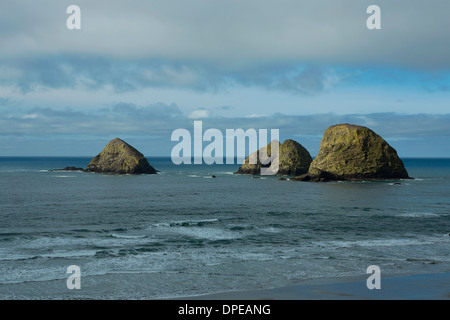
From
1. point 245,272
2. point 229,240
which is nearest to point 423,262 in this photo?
point 245,272

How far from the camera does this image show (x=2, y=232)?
2845 cm

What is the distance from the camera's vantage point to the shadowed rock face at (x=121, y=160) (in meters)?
124

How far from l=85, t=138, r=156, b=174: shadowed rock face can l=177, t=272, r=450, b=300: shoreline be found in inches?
4446

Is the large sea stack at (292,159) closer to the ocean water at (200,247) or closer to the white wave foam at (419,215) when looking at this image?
the ocean water at (200,247)

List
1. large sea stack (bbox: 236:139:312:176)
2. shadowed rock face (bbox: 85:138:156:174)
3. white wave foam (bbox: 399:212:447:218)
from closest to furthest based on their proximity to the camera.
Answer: white wave foam (bbox: 399:212:447:218), large sea stack (bbox: 236:139:312:176), shadowed rock face (bbox: 85:138:156:174)

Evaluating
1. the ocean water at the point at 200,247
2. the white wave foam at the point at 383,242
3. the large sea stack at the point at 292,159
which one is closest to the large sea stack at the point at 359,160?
the large sea stack at the point at 292,159

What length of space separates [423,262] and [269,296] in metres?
10.4

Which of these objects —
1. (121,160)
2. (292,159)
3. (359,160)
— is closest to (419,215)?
(359,160)

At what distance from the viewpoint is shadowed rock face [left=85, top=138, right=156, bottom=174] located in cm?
12419

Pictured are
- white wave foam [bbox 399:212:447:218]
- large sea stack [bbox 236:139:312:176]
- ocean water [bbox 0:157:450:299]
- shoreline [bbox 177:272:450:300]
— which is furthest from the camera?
large sea stack [bbox 236:139:312:176]

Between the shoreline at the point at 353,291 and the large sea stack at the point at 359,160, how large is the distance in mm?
80800

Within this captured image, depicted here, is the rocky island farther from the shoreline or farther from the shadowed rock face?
the shoreline

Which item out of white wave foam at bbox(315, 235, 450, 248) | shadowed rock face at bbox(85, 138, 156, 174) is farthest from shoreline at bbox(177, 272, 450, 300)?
shadowed rock face at bbox(85, 138, 156, 174)
